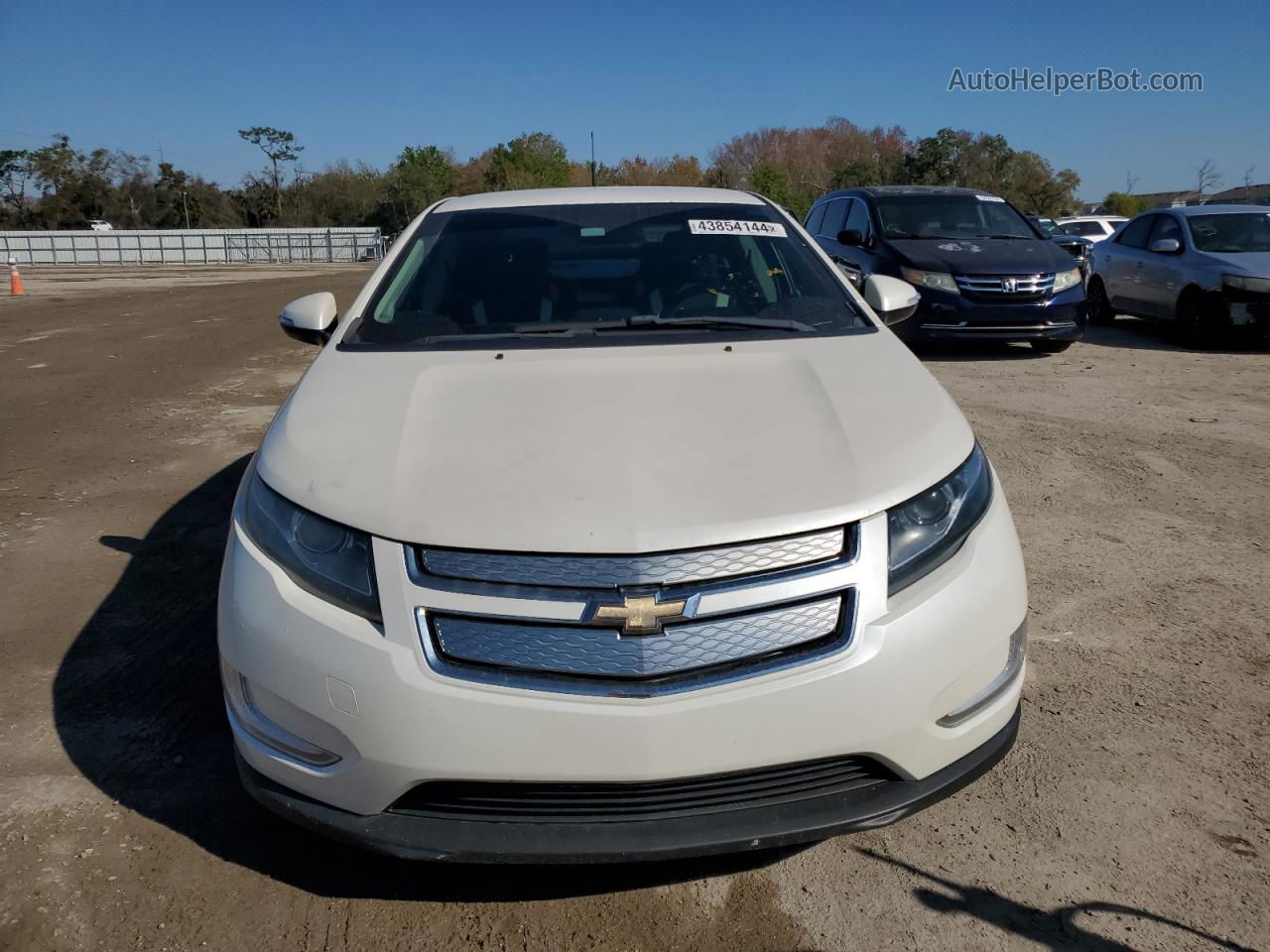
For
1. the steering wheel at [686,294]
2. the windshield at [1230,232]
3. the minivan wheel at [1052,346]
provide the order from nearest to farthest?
the steering wheel at [686,294] → the minivan wheel at [1052,346] → the windshield at [1230,232]

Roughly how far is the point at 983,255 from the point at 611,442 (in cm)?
858

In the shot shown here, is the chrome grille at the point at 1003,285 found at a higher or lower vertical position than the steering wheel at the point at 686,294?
lower

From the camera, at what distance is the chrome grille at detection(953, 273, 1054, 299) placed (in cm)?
955

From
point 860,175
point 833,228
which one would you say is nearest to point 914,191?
point 833,228

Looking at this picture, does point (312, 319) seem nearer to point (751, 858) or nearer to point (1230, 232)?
point (751, 858)

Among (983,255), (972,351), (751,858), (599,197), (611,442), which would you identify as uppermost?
(599,197)

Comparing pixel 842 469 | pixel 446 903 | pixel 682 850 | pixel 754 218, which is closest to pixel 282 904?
pixel 446 903

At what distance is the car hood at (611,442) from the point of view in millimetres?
2072

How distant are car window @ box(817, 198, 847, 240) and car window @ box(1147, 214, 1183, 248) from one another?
11.8 ft

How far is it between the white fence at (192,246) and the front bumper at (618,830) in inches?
2273

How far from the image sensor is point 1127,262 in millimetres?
11891

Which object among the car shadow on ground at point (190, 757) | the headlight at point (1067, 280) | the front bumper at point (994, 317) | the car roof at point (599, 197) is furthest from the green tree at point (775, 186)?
the car shadow on ground at point (190, 757)

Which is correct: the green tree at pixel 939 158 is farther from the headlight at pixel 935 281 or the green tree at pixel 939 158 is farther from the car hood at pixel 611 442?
the car hood at pixel 611 442

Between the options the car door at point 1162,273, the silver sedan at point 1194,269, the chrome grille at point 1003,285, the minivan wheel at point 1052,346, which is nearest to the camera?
the chrome grille at point 1003,285
